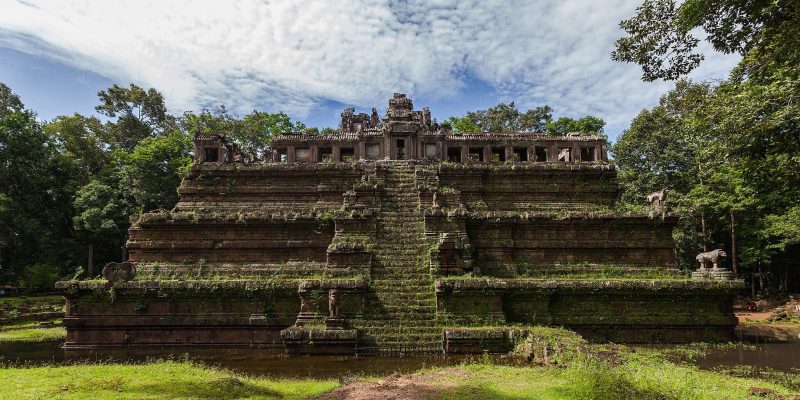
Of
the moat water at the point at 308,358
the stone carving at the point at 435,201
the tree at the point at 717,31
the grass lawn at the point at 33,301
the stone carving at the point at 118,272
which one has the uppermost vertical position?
the tree at the point at 717,31

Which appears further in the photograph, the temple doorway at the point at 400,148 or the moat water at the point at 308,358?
the temple doorway at the point at 400,148

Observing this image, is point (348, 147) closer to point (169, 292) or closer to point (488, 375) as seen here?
point (169, 292)

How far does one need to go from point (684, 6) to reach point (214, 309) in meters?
14.9

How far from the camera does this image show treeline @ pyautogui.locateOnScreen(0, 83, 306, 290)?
3111 cm

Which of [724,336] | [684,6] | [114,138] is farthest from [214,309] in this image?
[114,138]

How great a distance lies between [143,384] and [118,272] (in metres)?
7.95

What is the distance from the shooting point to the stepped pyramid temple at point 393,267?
13289mm

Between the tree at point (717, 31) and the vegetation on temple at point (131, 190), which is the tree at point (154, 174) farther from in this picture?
the tree at point (717, 31)

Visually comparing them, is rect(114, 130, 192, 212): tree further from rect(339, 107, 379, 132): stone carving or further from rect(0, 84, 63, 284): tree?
rect(339, 107, 379, 132): stone carving

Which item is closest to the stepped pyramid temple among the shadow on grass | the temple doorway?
the temple doorway

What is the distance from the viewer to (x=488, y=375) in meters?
9.05

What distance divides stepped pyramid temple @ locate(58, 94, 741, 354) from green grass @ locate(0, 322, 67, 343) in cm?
294

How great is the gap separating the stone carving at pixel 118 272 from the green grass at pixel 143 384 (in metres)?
5.50

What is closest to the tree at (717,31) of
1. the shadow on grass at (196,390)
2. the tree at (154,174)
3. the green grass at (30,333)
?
the shadow on grass at (196,390)
